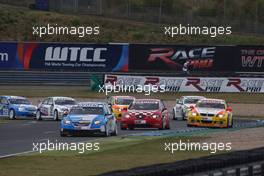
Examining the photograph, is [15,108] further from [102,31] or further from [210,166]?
[102,31]

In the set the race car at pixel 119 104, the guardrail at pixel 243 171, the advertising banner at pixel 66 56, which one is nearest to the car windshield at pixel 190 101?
the race car at pixel 119 104

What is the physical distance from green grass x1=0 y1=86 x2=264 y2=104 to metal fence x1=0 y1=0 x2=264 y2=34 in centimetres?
1494

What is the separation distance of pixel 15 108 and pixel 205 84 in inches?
785

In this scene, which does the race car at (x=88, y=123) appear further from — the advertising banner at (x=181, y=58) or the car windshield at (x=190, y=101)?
the advertising banner at (x=181, y=58)

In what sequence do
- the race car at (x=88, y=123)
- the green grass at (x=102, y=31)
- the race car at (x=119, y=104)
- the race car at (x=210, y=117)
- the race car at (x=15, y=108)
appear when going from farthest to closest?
the green grass at (x=102, y=31), the race car at (x=15, y=108), the race car at (x=119, y=104), the race car at (x=210, y=117), the race car at (x=88, y=123)

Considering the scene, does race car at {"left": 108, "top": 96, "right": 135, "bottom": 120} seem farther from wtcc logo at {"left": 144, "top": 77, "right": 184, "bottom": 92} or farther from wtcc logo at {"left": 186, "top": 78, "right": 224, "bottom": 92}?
wtcc logo at {"left": 186, "top": 78, "right": 224, "bottom": 92}

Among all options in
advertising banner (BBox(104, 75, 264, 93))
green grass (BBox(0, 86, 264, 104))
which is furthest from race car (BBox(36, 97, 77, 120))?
advertising banner (BBox(104, 75, 264, 93))

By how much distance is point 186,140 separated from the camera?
32.1m

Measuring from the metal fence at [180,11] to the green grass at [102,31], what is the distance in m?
0.73

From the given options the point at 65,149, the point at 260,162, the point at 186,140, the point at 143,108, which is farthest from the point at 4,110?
the point at 260,162

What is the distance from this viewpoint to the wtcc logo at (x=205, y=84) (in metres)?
64.6

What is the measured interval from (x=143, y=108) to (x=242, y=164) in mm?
23849

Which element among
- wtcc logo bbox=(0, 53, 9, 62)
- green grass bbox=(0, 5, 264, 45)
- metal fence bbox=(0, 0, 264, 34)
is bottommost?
wtcc logo bbox=(0, 53, 9, 62)

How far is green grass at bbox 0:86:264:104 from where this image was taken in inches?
2474
